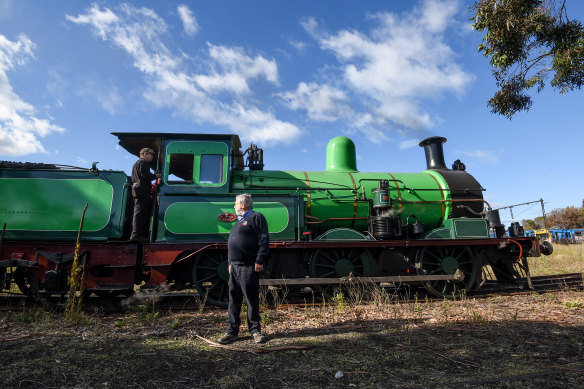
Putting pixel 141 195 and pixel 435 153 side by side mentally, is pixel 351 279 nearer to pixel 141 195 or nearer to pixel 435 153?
pixel 141 195

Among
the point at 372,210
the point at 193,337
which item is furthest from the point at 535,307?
the point at 193,337

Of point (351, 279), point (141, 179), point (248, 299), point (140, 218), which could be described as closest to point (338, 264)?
point (351, 279)

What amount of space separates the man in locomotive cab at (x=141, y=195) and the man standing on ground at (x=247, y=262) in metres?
2.46

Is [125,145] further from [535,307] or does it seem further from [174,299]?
[535,307]

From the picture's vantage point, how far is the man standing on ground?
3.59m

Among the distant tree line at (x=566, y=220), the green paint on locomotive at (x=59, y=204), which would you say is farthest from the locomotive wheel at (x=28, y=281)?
the distant tree line at (x=566, y=220)

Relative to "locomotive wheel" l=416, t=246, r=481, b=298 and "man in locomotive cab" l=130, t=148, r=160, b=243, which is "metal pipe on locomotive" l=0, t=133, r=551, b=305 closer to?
"locomotive wheel" l=416, t=246, r=481, b=298

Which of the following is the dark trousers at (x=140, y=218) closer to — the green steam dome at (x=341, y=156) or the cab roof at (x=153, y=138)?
the cab roof at (x=153, y=138)

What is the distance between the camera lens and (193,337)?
375 cm

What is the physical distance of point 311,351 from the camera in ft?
10.4

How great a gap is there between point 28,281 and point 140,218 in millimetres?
2310

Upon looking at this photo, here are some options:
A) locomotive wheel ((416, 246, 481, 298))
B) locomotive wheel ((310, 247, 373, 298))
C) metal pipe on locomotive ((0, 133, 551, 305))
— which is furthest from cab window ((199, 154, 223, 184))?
locomotive wheel ((416, 246, 481, 298))

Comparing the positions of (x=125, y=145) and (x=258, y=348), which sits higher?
(x=125, y=145)

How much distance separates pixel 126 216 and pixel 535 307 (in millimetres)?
7369
